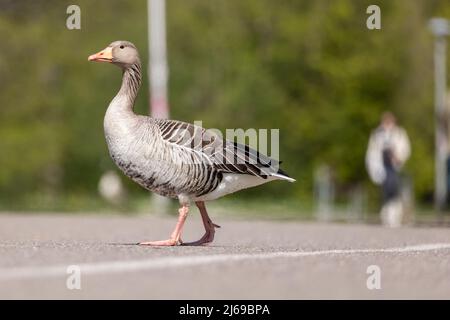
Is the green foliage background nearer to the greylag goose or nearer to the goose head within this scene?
the goose head

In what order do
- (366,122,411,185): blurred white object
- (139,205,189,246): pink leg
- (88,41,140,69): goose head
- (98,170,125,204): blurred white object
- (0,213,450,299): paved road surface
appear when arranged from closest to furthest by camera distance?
(0,213,450,299): paved road surface < (139,205,189,246): pink leg < (88,41,140,69): goose head < (366,122,411,185): blurred white object < (98,170,125,204): blurred white object

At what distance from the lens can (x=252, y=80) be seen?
50.0 metres

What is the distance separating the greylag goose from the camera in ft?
37.3

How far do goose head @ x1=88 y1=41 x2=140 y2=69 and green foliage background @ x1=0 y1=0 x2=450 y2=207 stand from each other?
35.4 m

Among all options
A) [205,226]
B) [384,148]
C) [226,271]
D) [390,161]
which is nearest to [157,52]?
[390,161]

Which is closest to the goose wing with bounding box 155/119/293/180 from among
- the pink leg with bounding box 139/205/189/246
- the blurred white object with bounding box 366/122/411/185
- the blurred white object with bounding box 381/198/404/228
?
the pink leg with bounding box 139/205/189/246

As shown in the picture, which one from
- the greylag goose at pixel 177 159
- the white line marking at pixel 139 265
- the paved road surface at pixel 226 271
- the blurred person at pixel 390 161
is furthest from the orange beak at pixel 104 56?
the blurred person at pixel 390 161

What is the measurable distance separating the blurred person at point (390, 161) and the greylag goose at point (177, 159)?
11.9m

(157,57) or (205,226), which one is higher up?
(157,57)

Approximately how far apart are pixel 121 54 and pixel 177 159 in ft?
4.91

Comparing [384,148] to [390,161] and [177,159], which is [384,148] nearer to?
[390,161]

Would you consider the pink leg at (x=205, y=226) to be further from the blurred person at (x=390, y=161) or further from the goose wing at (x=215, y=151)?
the blurred person at (x=390, y=161)

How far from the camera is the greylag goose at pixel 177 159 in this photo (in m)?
11.4
